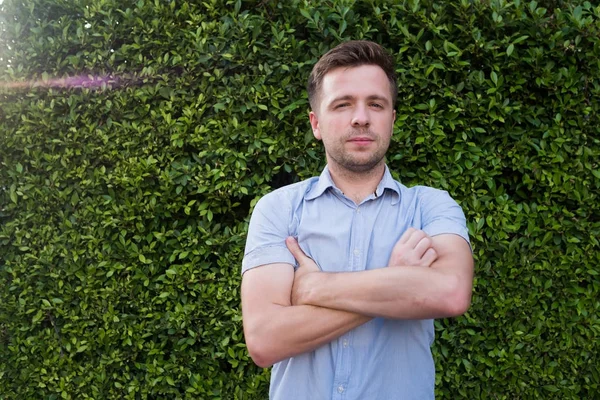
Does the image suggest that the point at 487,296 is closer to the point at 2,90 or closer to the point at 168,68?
the point at 168,68

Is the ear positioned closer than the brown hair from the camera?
No

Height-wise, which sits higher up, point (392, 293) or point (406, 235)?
point (406, 235)

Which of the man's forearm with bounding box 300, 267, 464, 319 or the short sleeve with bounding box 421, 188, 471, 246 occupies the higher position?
the short sleeve with bounding box 421, 188, 471, 246

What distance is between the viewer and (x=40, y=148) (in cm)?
423

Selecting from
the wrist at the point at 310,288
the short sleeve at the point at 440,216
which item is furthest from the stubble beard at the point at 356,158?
the wrist at the point at 310,288

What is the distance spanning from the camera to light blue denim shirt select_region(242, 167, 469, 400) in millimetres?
2377

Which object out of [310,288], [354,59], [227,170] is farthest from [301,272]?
[227,170]

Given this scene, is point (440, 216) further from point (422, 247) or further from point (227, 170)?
point (227, 170)

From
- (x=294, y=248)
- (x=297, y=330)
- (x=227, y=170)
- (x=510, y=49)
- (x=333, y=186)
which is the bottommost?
(x=297, y=330)

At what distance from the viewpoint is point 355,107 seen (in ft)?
8.60

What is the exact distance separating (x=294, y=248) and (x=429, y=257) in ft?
1.76

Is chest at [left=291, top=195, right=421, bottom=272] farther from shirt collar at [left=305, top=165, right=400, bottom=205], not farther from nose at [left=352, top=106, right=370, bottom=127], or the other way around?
nose at [left=352, top=106, right=370, bottom=127]

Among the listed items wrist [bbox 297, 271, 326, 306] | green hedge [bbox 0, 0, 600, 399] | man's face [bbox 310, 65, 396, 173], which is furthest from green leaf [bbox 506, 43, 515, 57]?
wrist [bbox 297, 271, 326, 306]

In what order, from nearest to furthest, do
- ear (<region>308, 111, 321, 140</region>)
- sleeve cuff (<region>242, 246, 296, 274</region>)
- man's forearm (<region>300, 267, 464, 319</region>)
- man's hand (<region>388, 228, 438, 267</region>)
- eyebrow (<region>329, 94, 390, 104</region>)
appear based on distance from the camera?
man's forearm (<region>300, 267, 464, 319</region>) → man's hand (<region>388, 228, 438, 267</region>) → sleeve cuff (<region>242, 246, 296, 274</region>) → eyebrow (<region>329, 94, 390, 104</region>) → ear (<region>308, 111, 321, 140</region>)
